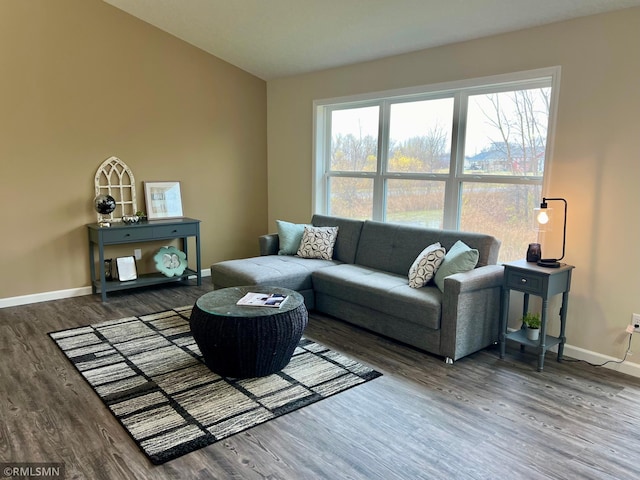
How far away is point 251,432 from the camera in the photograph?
2.38m

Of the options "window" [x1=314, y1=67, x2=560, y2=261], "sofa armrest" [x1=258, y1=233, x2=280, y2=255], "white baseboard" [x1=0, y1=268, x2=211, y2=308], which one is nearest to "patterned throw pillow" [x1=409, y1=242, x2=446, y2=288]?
"window" [x1=314, y1=67, x2=560, y2=261]

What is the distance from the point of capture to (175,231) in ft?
16.1

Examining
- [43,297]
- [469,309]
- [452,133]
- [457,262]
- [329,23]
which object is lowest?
[43,297]

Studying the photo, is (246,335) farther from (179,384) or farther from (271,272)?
(271,272)

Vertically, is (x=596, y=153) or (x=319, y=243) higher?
(x=596, y=153)

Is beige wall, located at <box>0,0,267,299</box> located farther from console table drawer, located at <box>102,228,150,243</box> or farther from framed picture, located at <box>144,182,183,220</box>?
console table drawer, located at <box>102,228,150,243</box>

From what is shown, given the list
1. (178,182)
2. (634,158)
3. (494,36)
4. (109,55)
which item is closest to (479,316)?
(634,158)

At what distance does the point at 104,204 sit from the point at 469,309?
11.4ft

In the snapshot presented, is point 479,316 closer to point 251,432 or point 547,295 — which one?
point 547,295

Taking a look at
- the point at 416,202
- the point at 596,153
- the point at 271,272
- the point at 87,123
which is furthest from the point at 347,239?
the point at 87,123

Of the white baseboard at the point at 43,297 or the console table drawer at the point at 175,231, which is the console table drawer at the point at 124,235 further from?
the white baseboard at the point at 43,297

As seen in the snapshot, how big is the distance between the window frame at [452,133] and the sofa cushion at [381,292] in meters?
0.87

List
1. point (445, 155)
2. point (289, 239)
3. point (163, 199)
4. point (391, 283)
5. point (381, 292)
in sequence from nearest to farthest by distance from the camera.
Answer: point (381, 292) → point (391, 283) → point (445, 155) → point (289, 239) → point (163, 199)

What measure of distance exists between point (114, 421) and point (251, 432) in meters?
0.74
